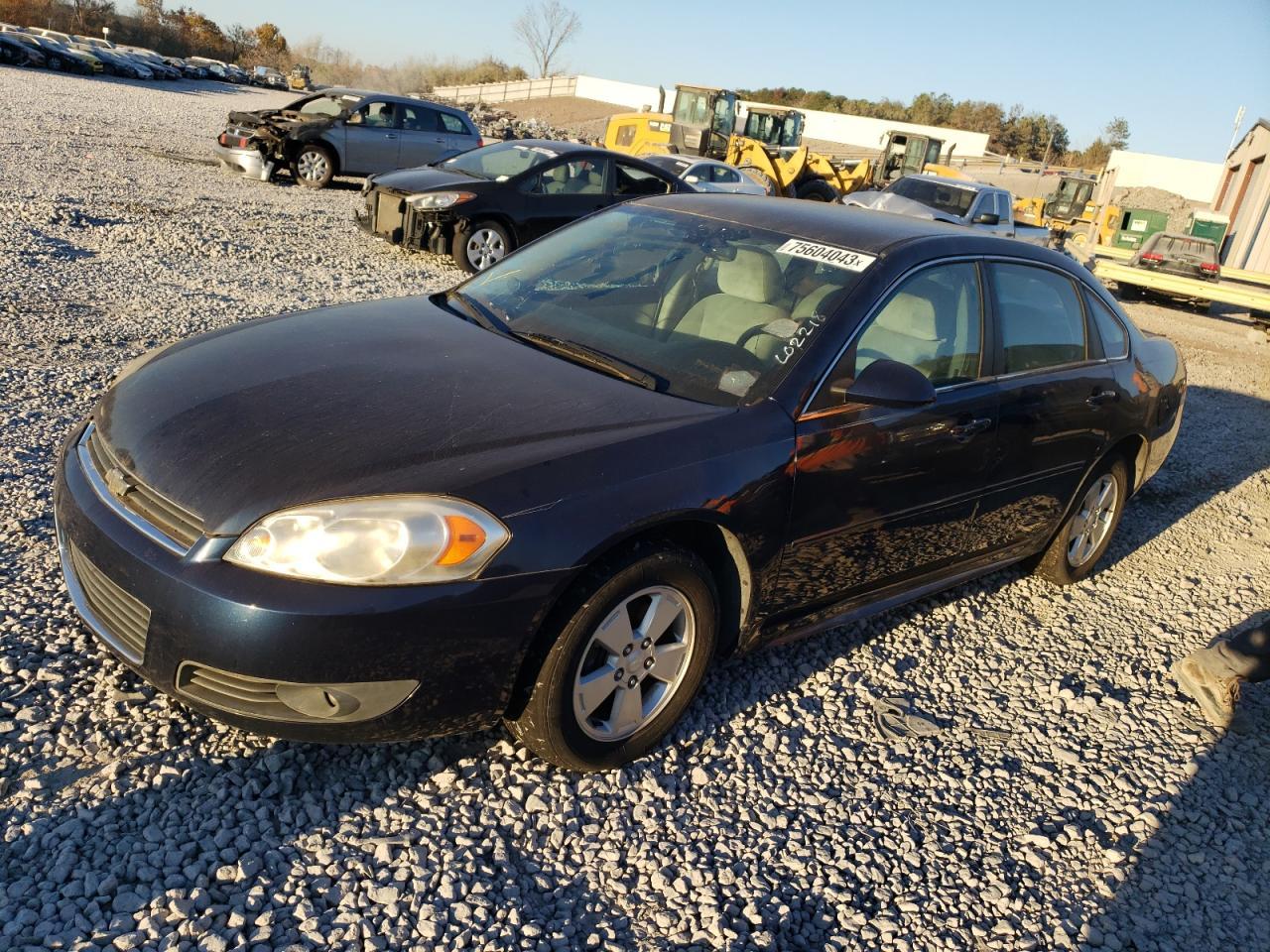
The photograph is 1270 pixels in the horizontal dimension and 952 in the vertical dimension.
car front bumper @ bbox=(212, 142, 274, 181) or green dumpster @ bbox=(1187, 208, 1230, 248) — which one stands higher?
green dumpster @ bbox=(1187, 208, 1230, 248)

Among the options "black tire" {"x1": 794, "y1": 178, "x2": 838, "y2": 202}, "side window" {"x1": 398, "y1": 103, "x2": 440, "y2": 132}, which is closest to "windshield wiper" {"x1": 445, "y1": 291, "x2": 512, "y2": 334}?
"side window" {"x1": 398, "y1": 103, "x2": 440, "y2": 132}

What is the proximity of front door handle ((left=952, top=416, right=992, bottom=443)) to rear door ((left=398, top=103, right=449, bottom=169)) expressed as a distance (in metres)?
14.6

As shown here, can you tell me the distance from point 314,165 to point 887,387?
14.9 m

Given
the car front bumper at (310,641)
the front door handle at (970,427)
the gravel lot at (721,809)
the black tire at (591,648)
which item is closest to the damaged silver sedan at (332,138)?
the gravel lot at (721,809)

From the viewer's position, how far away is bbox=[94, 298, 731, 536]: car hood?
249 cm

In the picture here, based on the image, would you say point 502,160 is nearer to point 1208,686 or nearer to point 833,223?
point 833,223

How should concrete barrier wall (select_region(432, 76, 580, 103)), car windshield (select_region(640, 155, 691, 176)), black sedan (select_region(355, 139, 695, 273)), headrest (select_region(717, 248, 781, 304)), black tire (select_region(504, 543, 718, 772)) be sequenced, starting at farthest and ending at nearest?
concrete barrier wall (select_region(432, 76, 580, 103)) → car windshield (select_region(640, 155, 691, 176)) → black sedan (select_region(355, 139, 695, 273)) → headrest (select_region(717, 248, 781, 304)) → black tire (select_region(504, 543, 718, 772))

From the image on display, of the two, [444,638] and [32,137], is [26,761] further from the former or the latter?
[32,137]

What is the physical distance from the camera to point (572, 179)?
11.4 meters

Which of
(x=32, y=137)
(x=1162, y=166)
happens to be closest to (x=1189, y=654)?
(x=32, y=137)

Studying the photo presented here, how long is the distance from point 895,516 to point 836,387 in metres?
0.62

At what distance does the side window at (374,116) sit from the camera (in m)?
15.9

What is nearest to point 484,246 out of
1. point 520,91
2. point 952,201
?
point 952,201

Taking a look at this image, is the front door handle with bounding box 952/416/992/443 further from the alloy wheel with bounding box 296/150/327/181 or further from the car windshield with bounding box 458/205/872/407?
the alloy wheel with bounding box 296/150/327/181
